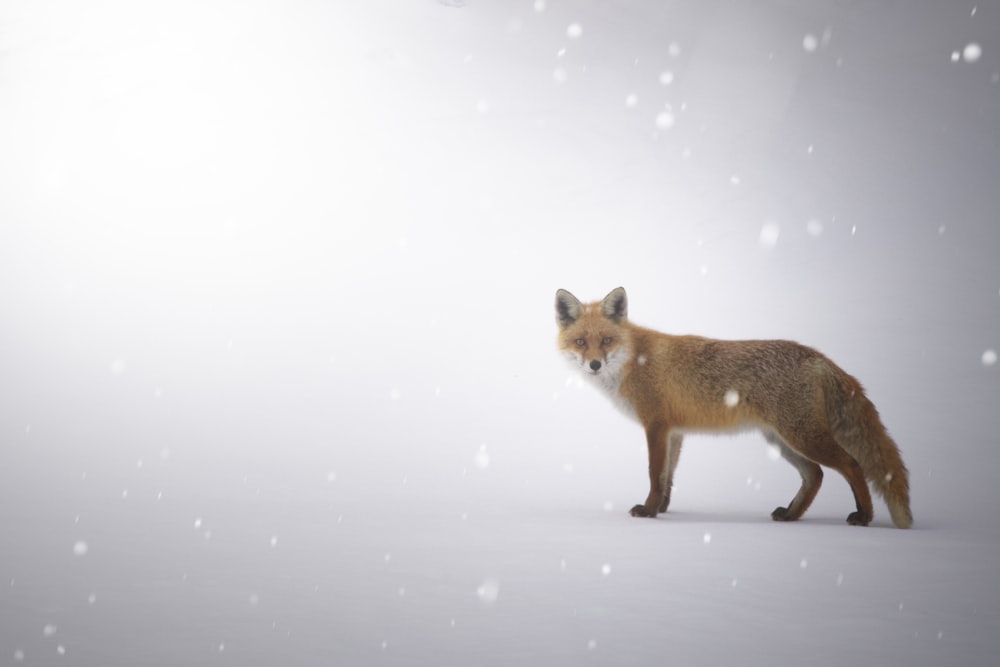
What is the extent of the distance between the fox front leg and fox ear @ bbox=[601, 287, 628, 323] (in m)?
0.83

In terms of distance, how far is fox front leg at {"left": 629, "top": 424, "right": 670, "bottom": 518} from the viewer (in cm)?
510

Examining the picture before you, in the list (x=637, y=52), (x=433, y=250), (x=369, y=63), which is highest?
(x=637, y=52)

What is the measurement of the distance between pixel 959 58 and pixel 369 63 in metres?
13.0

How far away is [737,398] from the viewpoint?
16.7 ft

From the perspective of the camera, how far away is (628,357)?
→ 5.46 m

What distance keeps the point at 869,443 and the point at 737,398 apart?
0.78 metres

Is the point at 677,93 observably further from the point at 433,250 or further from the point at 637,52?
the point at 433,250

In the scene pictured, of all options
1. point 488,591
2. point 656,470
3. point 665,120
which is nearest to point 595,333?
point 656,470

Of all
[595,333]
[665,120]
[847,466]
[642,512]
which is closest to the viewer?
[847,466]

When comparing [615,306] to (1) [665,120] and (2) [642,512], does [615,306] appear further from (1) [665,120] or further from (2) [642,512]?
(1) [665,120]

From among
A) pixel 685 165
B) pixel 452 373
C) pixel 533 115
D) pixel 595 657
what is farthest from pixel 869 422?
pixel 533 115

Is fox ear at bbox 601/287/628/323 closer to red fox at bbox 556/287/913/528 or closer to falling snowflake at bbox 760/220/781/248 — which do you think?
red fox at bbox 556/287/913/528

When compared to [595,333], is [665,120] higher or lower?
higher

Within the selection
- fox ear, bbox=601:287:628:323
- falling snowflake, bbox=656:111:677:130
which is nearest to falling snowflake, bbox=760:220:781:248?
falling snowflake, bbox=656:111:677:130
